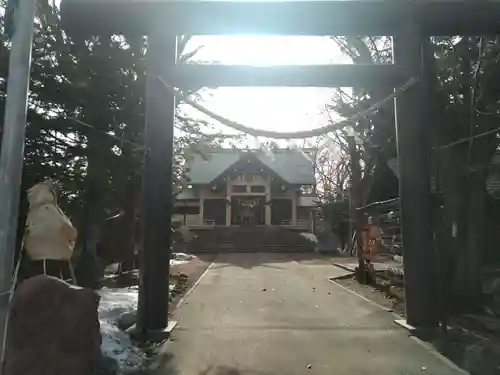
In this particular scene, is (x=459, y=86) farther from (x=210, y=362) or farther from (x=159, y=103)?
(x=210, y=362)

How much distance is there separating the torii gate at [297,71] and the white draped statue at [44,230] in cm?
204

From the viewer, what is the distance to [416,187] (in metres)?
7.50

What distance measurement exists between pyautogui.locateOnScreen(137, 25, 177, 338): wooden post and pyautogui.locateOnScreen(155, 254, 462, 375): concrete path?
58 centimetres

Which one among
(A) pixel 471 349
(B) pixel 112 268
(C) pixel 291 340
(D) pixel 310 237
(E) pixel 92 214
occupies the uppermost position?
(E) pixel 92 214

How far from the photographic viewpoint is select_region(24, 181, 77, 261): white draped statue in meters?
5.39

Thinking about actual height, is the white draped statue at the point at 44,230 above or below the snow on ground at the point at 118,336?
above

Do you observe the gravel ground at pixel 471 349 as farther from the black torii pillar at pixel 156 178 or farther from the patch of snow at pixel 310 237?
the patch of snow at pixel 310 237

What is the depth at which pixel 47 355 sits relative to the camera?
492 centimetres

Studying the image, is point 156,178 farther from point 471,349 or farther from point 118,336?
point 471,349

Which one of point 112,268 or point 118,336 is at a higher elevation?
point 112,268

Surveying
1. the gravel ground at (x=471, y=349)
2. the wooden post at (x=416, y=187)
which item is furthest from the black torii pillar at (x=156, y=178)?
the gravel ground at (x=471, y=349)

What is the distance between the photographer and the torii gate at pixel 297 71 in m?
7.06

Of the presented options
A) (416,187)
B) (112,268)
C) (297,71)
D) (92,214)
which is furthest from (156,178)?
(112,268)

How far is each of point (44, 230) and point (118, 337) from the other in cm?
254
